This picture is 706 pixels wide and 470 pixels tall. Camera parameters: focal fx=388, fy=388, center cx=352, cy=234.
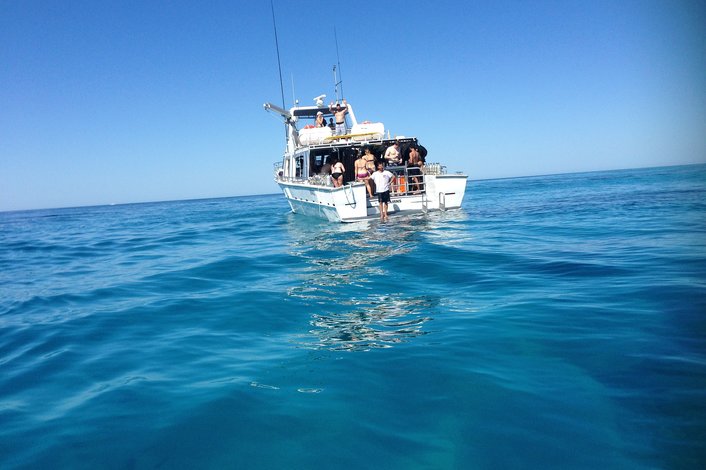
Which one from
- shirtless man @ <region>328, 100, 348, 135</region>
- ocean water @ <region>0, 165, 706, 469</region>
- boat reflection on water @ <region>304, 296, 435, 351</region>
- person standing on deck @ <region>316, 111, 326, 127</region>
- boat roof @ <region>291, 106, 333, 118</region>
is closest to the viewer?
ocean water @ <region>0, 165, 706, 469</region>

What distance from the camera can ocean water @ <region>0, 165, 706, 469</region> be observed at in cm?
253

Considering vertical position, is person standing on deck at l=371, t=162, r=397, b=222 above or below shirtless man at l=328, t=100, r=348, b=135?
below

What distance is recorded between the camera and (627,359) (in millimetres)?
3428

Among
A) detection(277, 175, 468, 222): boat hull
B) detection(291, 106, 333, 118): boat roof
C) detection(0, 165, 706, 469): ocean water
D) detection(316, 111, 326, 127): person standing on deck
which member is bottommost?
detection(0, 165, 706, 469): ocean water

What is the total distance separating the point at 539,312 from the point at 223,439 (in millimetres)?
3741

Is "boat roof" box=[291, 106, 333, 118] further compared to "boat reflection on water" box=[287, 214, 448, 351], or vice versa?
"boat roof" box=[291, 106, 333, 118]

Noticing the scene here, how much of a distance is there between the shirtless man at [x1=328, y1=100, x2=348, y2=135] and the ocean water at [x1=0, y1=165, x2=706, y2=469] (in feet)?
45.3

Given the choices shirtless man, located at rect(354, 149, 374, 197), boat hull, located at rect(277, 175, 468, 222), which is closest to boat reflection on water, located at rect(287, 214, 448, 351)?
boat hull, located at rect(277, 175, 468, 222)

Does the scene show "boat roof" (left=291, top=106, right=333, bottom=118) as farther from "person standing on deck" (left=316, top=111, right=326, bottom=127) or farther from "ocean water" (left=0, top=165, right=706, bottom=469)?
"ocean water" (left=0, top=165, right=706, bottom=469)

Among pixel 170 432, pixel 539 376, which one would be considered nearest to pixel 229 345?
pixel 170 432

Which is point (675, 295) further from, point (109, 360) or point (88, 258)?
point (88, 258)

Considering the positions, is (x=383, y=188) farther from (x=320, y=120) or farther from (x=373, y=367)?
(x=373, y=367)

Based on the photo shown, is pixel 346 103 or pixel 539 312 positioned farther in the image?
pixel 346 103

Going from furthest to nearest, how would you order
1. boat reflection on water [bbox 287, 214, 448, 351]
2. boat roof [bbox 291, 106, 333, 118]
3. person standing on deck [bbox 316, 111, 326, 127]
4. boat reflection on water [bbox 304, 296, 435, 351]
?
boat roof [bbox 291, 106, 333, 118]
person standing on deck [bbox 316, 111, 326, 127]
boat reflection on water [bbox 287, 214, 448, 351]
boat reflection on water [bbox 304, 296, 435, 351]
